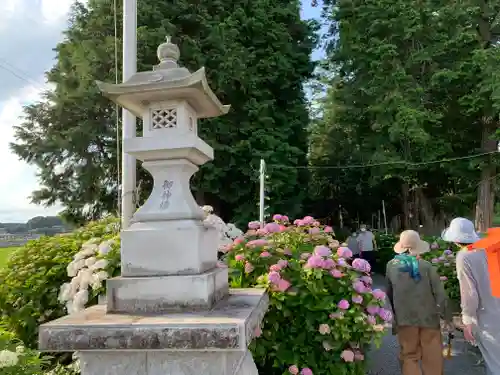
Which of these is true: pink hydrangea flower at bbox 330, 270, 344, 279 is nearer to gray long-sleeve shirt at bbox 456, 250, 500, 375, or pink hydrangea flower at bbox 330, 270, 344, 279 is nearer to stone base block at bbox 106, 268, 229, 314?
gray long-sleeve shirt at bbox 456, 250, 500, 375

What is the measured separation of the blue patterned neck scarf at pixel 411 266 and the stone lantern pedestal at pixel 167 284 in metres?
2.06

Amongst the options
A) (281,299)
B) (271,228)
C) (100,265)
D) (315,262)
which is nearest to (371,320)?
(315,262)

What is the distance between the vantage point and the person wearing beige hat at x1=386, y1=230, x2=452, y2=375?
441cm

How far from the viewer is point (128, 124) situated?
6000 mm

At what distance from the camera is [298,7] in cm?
1672

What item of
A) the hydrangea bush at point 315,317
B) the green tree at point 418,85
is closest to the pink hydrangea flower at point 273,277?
the hydrangea bush at point 315,317

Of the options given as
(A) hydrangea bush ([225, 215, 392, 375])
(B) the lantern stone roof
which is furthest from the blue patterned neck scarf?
(B) the lantern stone roof

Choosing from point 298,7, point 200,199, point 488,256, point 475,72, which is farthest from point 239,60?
point 488,256

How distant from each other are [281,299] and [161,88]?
1.92 metres

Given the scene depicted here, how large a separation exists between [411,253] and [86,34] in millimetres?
12739

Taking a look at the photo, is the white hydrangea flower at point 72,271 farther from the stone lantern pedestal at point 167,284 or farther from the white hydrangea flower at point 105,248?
the stone lantern pedestal at point 167,284

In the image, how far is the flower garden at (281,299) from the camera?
3.62 metres

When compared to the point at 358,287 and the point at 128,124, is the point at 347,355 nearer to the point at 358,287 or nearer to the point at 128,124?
the point at 358,287

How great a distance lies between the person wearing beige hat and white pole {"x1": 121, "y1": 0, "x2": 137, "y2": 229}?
3.25 meters
